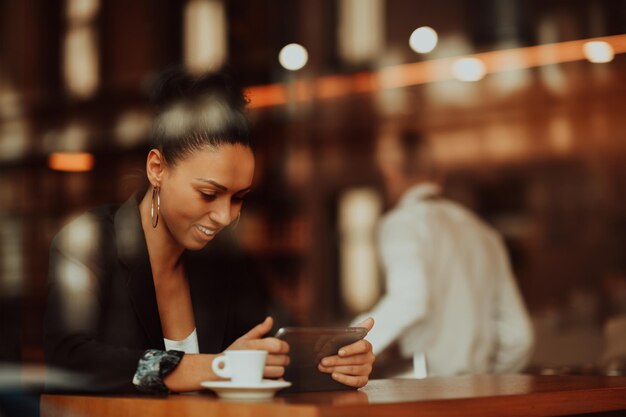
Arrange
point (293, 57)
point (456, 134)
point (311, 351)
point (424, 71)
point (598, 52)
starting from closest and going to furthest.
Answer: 1. point (311, 351)
2. point (598, 52)
3. point (456, 134)
4. point (424, 71)
5. point (293, 57)

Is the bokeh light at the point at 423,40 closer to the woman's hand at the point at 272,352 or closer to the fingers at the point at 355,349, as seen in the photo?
the fingers at the point at 355,349

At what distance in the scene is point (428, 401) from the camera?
4.73 ft

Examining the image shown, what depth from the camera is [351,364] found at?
5.57 feet

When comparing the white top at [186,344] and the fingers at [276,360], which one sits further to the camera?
the white top at [186,344]

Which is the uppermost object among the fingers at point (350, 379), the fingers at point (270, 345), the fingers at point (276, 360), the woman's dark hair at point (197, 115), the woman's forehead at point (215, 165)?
the woman's dark hair at point (197, 115)

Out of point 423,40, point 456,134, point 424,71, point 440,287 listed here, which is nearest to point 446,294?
point 440,287

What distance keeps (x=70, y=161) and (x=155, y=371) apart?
145 cm

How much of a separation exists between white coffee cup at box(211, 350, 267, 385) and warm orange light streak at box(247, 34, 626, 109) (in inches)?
184

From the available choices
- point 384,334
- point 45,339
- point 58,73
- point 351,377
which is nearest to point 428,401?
point 351,377

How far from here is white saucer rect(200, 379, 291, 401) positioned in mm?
1419

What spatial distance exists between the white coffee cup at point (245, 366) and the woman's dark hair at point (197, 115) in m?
0.52

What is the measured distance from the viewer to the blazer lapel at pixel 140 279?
1.84 meters

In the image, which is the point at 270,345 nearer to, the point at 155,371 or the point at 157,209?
the point at 155,371

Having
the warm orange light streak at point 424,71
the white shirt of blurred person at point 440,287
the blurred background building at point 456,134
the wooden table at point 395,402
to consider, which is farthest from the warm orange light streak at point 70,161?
the warm orange light streak at point 424,71
